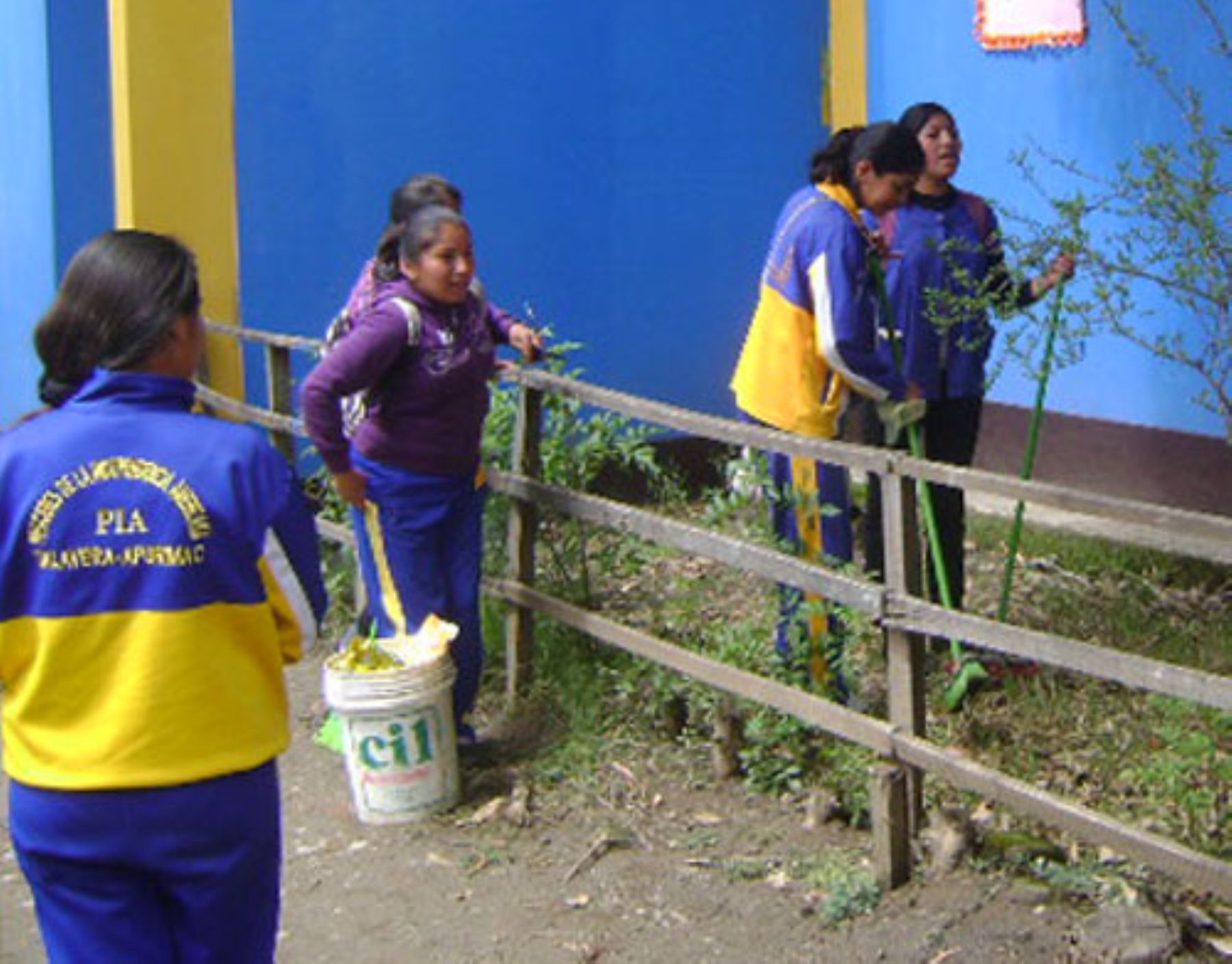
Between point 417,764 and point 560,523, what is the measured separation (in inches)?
46.9

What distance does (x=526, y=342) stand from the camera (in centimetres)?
554

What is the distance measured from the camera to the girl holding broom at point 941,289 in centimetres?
595

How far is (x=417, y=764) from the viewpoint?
17.2ft

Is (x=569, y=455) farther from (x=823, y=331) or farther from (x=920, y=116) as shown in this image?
(x=920, y=116)

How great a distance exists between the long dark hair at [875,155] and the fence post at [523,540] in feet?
3.78

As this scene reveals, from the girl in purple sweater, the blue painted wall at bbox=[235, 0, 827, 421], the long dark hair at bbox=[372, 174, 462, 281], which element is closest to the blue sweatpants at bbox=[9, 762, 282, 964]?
the girl in purple sweater

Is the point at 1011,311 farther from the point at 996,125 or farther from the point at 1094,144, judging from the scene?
the point at 996,125

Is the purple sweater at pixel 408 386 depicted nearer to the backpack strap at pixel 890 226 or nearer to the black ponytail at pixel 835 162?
the black ponytail at pixel 835 162

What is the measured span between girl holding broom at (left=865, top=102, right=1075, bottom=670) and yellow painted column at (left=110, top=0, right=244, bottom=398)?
3201 mm

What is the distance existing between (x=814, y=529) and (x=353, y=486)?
1362mm

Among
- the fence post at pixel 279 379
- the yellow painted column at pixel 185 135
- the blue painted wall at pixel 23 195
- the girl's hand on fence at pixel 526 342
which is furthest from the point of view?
the blue painted wall at pixel 23 195

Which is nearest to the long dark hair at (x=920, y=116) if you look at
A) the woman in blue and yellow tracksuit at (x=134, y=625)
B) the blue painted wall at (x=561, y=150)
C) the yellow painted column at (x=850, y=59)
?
the blue painted wall at (x=561, y=150)

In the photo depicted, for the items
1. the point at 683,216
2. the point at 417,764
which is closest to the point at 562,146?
the point at 683,216

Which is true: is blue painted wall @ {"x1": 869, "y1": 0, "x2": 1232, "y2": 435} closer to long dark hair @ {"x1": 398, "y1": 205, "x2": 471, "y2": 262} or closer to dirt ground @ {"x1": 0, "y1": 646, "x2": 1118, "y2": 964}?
long dark hair @ {"x1": 398, "y1": 205, "x2": 471, "y2": 262}
